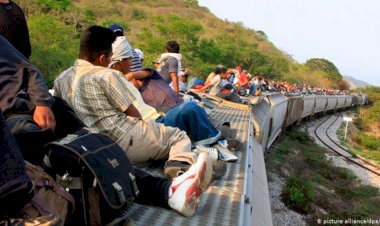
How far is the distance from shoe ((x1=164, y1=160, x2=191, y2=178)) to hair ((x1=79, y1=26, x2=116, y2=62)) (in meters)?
0.91

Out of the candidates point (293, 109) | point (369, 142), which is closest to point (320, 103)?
point (369, 142)

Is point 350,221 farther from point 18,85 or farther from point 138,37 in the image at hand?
point 138,37

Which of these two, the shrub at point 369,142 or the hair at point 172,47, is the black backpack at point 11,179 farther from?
the shrub at point 369,142

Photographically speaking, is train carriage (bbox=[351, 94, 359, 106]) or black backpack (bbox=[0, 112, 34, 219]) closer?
black backpack (bbox=[0, 112, 34, 219])

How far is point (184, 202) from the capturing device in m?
2.48

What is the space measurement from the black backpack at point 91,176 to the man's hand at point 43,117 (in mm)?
161

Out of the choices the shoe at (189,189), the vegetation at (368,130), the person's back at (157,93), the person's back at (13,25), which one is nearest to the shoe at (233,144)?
the person's back at (157,93)

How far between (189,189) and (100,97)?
1010mm

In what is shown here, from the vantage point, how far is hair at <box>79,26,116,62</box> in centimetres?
303

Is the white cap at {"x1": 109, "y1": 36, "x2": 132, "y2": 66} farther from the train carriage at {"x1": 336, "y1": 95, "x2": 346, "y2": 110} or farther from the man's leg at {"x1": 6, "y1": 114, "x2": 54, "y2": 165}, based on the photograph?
the train carriage at {"x1": 336, "y1": 95, "x2": 346, "y2": 110}

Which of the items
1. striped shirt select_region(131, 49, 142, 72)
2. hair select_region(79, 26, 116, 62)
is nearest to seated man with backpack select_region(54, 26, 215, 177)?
hair select_region(79, 26, 116, 62)

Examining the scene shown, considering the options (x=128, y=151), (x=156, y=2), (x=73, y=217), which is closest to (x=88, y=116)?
(x=128, y=151)

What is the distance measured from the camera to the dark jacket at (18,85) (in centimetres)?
221

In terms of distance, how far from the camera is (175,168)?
2.95 metres
